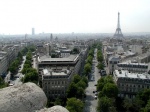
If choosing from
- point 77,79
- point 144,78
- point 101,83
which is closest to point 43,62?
point 77,79

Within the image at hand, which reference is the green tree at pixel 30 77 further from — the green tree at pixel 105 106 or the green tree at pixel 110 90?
the green tree at pixel 105 106

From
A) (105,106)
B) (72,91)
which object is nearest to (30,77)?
(72,91)

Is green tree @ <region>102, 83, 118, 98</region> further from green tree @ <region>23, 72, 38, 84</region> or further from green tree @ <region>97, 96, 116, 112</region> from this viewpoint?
green tree @ <region>23, 72, 38, 84</region>

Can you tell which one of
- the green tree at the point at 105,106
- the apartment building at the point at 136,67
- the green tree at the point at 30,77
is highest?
the apartment building at the point at 136,67

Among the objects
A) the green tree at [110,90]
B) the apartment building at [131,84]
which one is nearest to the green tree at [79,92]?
the green tree at [110,90]

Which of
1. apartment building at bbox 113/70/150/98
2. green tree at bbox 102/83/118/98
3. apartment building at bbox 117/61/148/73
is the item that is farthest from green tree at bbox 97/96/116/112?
apartment building at bbox 117/61/148/73

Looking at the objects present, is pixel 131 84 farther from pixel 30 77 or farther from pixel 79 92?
pixel 30 77

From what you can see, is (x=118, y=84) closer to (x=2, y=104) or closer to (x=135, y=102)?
(x=135, y=102)

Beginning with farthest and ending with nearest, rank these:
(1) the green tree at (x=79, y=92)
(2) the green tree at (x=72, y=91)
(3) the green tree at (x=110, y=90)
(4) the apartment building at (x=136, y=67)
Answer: (4) the apartment building at (x=136, y=67) → (2) the green tree at (x=72, y=91) → (1) the green tree at (x=79, y=92) → (3) the green tree at (x=110, y=90)

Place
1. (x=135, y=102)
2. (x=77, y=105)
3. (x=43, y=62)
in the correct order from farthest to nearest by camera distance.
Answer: (x=43, y=62) < (x=135, y=102) < (x=77, y=105)
